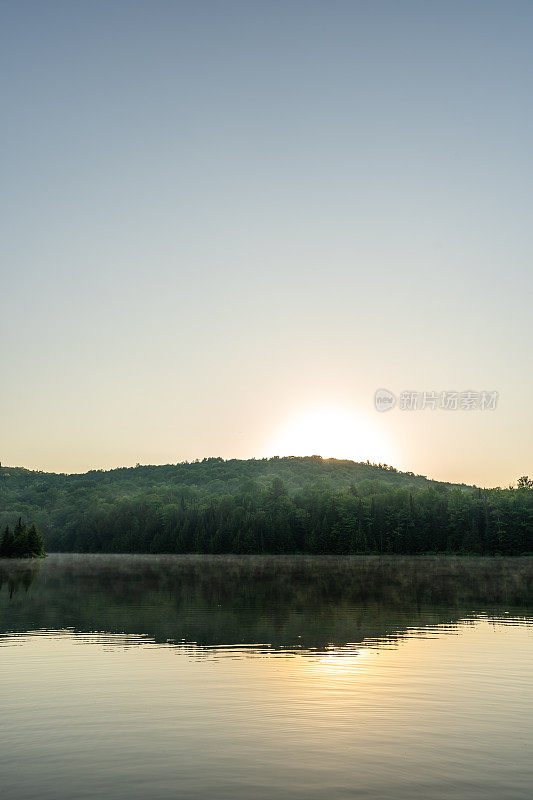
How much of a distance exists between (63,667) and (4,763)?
12399mm

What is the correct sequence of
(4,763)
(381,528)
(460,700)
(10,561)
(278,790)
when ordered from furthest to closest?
(381,528), (10,561), (460,700), (4,763), (278,790)

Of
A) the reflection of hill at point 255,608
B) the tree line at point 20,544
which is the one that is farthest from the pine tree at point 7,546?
the reflection of hill at point 255,608

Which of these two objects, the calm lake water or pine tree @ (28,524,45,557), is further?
pine tree @ (28,524,45,557)

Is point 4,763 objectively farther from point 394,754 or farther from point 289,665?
point 289,665

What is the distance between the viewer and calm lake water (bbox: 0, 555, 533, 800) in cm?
1419

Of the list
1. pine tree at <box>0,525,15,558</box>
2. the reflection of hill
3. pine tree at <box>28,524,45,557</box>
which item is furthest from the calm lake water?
pine tree at <box>28,524,45,557</box>

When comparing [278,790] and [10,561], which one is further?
[10,561]

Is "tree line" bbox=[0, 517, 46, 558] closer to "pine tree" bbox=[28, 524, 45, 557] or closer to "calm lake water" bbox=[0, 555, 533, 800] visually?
"pine tree" bbox=[28, 524, 45, 557]

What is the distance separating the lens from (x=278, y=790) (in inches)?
531

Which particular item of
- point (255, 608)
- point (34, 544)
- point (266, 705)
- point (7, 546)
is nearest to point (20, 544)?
point (7, 546)

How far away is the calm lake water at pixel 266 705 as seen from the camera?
1419 centimetres

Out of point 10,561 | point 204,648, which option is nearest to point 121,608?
point 204,648

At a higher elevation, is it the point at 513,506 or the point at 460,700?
the point at 513,506

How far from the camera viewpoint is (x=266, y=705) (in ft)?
68.3
